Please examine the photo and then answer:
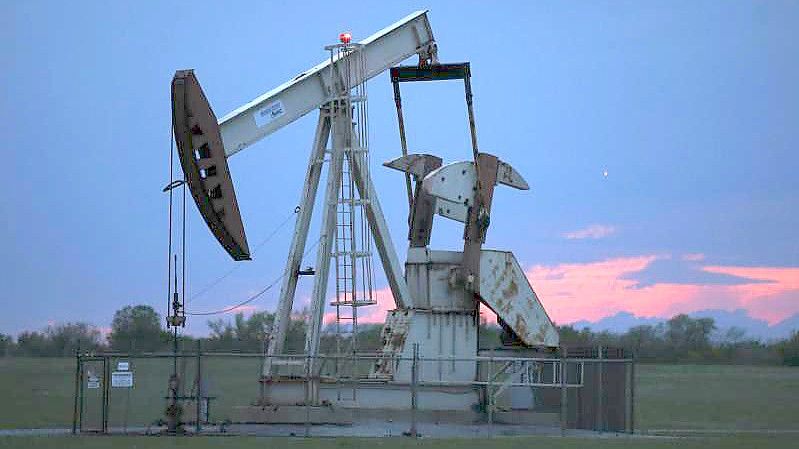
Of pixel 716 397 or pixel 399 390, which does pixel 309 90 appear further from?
pixel 716 397

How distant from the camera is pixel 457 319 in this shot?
118 ft

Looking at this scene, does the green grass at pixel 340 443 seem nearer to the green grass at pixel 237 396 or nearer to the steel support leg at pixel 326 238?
the green grass at pixel 237 396

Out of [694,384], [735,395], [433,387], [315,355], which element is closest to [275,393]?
Answer: [315,355]

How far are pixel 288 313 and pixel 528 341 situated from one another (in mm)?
6110

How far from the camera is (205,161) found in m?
32.1

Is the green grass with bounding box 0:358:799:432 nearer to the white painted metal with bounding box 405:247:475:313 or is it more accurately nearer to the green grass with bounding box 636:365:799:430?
the green grass with bounding box 636:365:799:430

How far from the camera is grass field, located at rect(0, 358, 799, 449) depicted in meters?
30.2

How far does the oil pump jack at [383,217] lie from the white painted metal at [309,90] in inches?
0.9

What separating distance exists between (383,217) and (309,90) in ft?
11.2

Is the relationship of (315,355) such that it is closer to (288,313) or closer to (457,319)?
A: (288,313)

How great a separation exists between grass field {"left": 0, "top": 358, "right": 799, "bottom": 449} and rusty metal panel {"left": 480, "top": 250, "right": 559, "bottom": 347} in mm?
4969

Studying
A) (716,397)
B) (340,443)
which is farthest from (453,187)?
(716,397)

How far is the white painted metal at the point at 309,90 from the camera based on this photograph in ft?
111

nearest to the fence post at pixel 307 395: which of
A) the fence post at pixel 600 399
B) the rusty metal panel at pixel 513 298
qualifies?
the rusty metal panel at pixel 513 298
